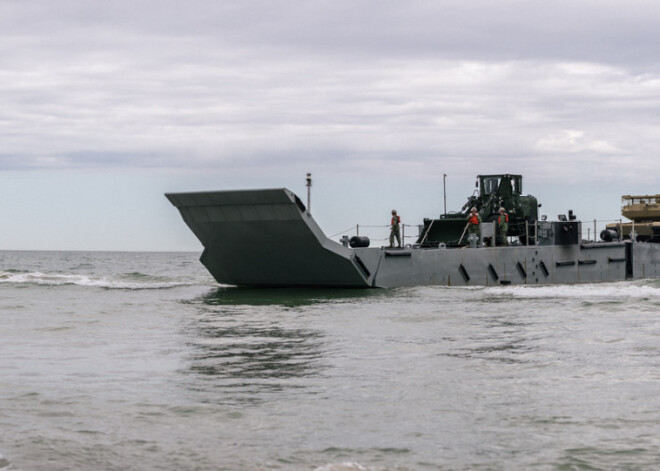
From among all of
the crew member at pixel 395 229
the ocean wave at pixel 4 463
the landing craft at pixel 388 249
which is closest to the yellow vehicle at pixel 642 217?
the landing craft at pixel 388 249

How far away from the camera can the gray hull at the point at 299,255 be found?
23109 millimetres

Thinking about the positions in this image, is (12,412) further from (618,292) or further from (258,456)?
(618,292)

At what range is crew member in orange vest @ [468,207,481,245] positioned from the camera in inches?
1120

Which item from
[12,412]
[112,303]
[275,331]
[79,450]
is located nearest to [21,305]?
[112,303]

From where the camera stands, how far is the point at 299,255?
24.2m

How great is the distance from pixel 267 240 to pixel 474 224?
787 centimetres

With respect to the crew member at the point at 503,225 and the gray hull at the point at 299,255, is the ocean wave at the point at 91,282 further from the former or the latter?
the crew member at the point at 503,225

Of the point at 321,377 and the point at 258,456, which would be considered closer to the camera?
the point at 258,456

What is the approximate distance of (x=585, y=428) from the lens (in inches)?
294

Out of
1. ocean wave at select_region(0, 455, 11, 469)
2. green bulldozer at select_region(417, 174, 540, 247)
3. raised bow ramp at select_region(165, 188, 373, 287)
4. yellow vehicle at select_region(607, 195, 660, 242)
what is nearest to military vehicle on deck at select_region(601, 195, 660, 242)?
yellow vehicle at select_region(607, 195, 660, 242)

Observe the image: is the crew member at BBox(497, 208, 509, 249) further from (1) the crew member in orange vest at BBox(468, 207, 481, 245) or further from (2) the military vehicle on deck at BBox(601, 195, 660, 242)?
(2) the military vehicle on deck at BBox(601, 195, 660, 242)

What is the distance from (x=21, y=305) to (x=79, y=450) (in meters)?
16.7

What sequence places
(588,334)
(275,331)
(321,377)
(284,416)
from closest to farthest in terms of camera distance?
(284,416)
(321,377)
(588,334)
(275,331)

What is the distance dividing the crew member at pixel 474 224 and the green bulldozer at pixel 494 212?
949mm
